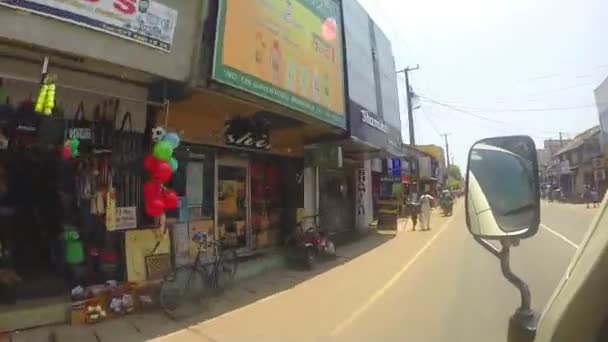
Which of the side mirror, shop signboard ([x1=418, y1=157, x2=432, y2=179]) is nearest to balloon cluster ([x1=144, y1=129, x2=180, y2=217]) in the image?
the side mirror

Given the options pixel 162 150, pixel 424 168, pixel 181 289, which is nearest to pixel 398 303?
pixel 181 289

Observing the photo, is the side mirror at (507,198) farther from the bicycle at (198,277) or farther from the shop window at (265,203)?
the shop window at (265,203)

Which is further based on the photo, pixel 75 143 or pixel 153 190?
pixel 153 190

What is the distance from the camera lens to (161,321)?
7176mm

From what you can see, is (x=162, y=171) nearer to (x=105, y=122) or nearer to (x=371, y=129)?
(x=105, y=122)

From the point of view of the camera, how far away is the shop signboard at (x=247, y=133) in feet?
35.2

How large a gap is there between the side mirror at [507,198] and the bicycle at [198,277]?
628 cm

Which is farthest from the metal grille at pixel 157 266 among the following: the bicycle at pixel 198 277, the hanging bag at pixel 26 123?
the hanging bag at pixel 26 123

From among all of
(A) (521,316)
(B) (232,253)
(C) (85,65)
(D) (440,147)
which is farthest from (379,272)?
(D) (440,147)

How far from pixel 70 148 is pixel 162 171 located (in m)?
1.35

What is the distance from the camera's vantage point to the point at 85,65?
699cm

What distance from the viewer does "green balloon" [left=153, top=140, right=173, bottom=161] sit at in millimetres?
7672

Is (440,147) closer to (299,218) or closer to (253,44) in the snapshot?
(299,218)

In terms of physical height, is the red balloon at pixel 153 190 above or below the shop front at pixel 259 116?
below
